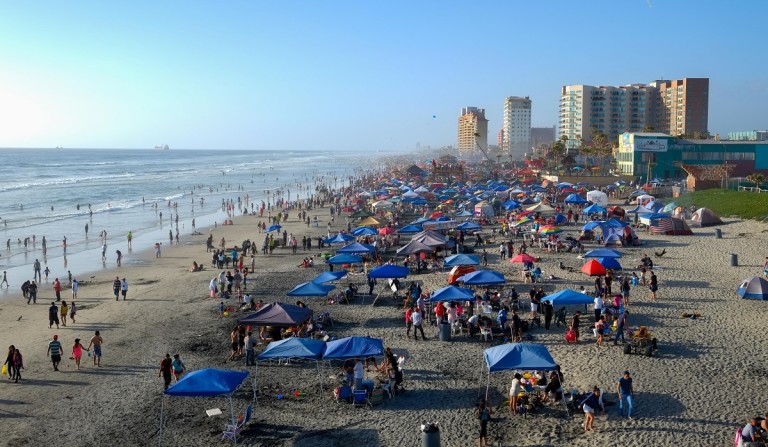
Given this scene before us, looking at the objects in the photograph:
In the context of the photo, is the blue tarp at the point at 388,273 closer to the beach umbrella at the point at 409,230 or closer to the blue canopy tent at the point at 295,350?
the blue canopy tent at the point at 295,350

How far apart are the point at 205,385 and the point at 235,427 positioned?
38.1 inches

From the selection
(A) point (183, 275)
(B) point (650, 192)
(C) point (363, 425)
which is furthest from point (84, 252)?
(B) point (650, 192)

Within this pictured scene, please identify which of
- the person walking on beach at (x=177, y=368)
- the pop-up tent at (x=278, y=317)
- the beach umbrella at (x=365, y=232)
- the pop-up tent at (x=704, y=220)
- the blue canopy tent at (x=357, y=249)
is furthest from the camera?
the pop-up tent at (x=704, y=220)

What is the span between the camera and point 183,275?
85.1 ft

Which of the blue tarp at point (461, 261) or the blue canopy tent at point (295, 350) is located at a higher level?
the blue tarp at point (461, 261)

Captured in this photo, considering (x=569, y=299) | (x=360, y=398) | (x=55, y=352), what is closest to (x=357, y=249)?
(x=569, y=299)

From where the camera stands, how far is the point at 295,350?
478 inches

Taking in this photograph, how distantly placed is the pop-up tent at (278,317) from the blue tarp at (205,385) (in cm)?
413

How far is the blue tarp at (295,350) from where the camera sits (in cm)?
1203

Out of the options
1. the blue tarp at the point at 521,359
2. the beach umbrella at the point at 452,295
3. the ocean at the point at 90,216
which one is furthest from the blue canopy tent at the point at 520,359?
the ocean at the point at 90,216

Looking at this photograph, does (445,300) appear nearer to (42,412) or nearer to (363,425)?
(363,425)

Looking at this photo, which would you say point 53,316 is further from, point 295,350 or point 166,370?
point 295,350

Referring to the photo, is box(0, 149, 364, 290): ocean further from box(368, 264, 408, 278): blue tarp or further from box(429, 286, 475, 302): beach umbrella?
box(429, 286, 475, 302): beach umbrella

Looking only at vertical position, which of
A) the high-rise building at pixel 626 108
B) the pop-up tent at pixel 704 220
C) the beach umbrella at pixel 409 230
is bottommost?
the beach umbrella at pixel 409 230
